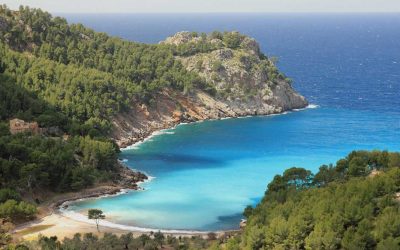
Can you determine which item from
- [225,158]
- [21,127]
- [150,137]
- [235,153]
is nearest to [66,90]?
[150,137]

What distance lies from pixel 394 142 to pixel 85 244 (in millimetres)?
69693

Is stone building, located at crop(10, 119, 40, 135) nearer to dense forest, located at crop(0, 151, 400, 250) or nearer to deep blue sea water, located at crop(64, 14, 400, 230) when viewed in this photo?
deep blue sea water, located at crop(64, 14, 400, 230)

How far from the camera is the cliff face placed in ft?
411

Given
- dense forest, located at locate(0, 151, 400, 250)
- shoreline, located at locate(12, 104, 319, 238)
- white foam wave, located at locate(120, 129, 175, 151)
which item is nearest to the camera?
dense forest, located at locate(0, 151, 400, 250)

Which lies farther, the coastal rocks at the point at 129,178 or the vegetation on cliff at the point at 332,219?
the coastal rocks at the point at 129,178

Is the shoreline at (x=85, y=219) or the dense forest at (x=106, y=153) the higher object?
the dense forest at (x=106, y=153)

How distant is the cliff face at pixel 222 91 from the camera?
12519 centimetres

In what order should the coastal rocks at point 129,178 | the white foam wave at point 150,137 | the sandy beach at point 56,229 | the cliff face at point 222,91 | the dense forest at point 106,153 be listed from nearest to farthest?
the dense forest at point 106,153 < the sandy beach at point 56,229 < the coastal rocks at point 129,178 < the white foam wave at point 150,137 < the cliff face at point 222,91

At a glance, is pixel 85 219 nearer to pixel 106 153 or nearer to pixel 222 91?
pixel 106 153

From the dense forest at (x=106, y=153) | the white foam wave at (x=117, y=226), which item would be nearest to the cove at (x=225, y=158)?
the white foam wave at (x=117, y=226)

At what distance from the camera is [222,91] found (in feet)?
450

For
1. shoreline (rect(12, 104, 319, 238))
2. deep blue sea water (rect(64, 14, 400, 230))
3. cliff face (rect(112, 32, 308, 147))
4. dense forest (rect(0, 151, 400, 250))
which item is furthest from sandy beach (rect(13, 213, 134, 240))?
cliff face (rect(112, 32, 308, 147))

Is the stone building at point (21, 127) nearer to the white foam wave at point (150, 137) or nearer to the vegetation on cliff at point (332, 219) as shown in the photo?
the white foam wave at point (150, 137)

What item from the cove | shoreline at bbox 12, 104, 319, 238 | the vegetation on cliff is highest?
the vegetation on cliff
